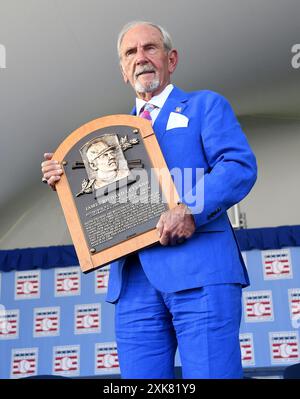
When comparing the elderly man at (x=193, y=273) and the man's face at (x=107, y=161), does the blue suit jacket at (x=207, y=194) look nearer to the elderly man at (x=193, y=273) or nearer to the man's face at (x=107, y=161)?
the elderly man at (x=193, y=273)

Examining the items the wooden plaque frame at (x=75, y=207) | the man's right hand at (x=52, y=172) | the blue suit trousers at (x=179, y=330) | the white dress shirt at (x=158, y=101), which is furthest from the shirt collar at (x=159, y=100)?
the blue suit trousers at (x=179, y=330)

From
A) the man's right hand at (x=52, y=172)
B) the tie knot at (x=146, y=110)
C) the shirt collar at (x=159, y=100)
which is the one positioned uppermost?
the shirt collar at (x=159, y=100)

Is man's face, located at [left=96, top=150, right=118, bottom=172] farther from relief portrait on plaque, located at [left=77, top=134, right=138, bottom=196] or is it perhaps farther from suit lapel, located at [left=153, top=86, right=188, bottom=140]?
suit lapel, located at [left=153, top=86, right=188, bottom=140]

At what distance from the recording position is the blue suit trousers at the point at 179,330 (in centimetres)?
125

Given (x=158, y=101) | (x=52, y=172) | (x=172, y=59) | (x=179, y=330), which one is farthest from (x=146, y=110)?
(x=179, y=330)

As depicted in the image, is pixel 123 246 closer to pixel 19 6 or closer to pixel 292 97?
pixel 19 6

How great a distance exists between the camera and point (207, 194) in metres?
1.31

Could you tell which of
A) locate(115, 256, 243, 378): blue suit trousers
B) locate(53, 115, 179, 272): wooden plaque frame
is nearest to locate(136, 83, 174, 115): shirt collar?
locate(53, 115, 179, 272): wooden plaque frame

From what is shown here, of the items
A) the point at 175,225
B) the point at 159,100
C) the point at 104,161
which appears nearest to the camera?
the point at 175,225

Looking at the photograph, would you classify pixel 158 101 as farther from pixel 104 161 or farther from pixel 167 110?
pixel 104 161

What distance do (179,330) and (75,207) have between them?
0.41m

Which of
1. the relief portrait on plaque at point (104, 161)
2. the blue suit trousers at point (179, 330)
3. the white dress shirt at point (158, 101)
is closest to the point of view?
the blue suit trousers at point (179, 330)

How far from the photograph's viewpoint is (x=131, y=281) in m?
1.38

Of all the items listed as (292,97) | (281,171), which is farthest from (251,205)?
(292,97)
